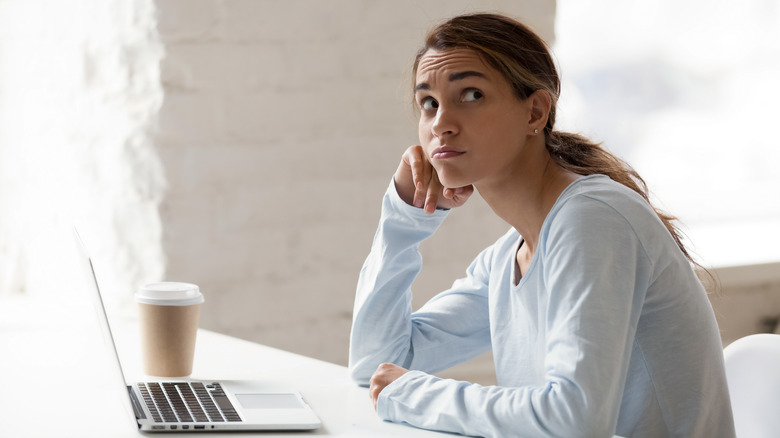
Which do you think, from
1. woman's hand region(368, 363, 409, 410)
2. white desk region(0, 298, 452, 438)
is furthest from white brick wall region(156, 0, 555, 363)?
woman's hand region(368, 363, 409, 410)

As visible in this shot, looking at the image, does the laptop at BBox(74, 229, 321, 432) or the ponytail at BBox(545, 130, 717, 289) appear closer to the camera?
the laptop at BBox(74, 229, 321, 432)

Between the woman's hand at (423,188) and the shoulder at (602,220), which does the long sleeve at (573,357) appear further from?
the woman's hand at (423,188)

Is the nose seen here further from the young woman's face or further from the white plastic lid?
the white plastic lid

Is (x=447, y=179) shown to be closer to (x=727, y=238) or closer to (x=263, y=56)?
(x=263, y=56)

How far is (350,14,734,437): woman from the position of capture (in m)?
1.02

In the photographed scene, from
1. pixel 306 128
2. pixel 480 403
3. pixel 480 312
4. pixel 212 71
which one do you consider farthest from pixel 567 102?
pixel 480 403

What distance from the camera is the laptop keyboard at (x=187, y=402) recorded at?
1.08 m

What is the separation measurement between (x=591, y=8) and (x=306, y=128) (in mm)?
1279

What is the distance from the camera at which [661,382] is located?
1.14 m

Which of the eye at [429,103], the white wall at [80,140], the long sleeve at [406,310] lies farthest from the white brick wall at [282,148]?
the eye at [429,103]

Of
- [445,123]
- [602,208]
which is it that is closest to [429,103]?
[445,123]

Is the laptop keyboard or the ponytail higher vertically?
the ponytail

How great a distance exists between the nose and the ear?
0.11 metres

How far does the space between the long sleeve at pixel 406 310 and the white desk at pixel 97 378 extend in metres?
0.07
